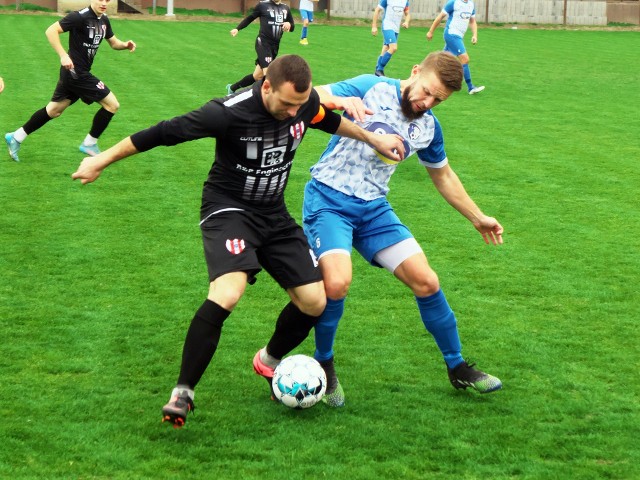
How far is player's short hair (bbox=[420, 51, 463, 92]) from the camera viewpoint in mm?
5742

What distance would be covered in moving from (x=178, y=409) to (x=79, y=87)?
801 centimetres

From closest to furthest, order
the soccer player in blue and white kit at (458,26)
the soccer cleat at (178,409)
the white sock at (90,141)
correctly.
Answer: the soccer cleat at (178,409) → the white sock at (90,141) → the soccer player in blue and white kit at (458,26)

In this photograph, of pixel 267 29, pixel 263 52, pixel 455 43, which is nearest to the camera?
pixel 263 52

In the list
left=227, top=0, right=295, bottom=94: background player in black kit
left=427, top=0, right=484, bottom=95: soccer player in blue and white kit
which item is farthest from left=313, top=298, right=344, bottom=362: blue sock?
left=427, top=0, right=484, bottom=95: soccer player in blue and white kit

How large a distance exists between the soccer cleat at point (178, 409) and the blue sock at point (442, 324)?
1.59 meters

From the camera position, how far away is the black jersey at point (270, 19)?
18.8m

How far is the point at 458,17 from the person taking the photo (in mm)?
20203

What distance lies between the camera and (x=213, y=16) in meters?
40.2

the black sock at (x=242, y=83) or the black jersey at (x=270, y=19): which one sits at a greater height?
Result: the black jersey at (x=270, y=19)

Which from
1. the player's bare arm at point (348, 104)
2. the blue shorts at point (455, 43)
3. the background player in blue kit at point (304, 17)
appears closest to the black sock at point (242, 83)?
the blue shorts at point (455, 43)

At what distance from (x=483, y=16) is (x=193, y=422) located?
39.2 m

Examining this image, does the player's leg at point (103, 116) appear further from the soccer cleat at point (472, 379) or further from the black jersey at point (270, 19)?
the soccer cleat at point (472, 379)

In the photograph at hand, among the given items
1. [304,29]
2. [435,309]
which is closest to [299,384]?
[435,309]

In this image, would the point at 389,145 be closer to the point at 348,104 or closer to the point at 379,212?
the point at 348,104
